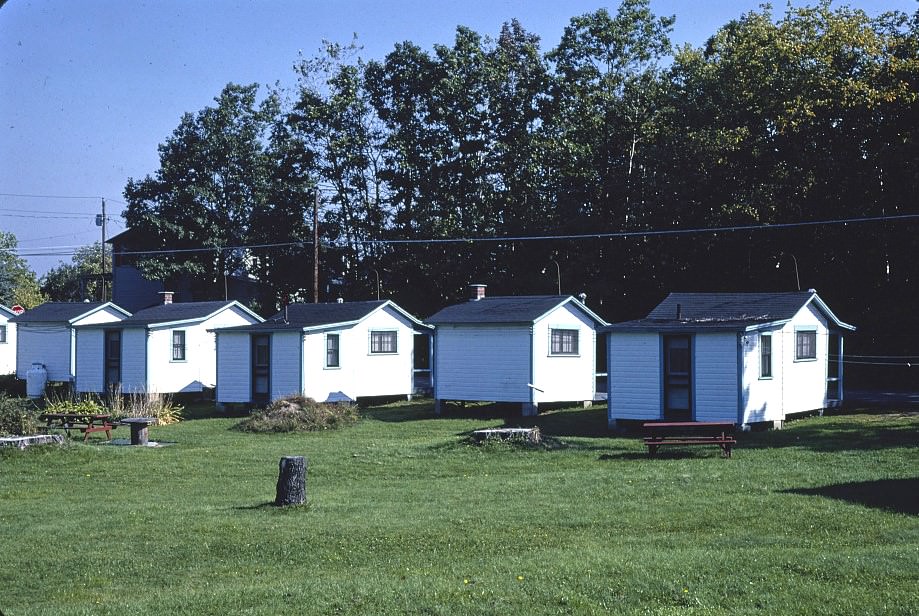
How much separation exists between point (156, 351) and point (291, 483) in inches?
1018

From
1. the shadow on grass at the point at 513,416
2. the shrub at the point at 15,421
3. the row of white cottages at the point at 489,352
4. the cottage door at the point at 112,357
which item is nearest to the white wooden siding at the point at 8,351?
the row of white cottages at the point at 489,352

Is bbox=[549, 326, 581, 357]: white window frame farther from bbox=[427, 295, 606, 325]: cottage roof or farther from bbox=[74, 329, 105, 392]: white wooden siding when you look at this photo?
bbox=[74, 329, 105, 392]: white wooden siding

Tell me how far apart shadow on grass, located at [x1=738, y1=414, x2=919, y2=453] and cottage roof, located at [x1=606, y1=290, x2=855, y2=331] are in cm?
283

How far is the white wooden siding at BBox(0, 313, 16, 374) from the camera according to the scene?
56.0 m

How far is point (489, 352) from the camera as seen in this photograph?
35.8 m

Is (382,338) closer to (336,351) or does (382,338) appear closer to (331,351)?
(336,351)

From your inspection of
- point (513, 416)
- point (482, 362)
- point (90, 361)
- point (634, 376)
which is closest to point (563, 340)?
point (482, 362)

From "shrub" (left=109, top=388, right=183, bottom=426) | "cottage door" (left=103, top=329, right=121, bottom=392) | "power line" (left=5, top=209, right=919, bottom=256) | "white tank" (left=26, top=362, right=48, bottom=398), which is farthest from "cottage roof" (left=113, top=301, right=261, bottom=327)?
"power line" (left=5, top=209, right=919, bottom=256)

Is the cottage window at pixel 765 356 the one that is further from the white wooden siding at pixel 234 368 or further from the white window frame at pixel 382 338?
the white wooden siding at pixel 234 368

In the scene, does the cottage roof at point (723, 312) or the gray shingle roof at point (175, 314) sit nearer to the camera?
the cottage roof at point (723, 312)

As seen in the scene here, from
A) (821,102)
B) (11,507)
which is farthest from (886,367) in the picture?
(11,507)

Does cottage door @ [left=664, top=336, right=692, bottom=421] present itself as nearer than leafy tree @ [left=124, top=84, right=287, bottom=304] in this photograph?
Yes

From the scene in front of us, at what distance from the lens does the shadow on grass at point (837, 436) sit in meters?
24.6

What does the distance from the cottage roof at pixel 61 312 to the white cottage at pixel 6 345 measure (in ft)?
19.6
